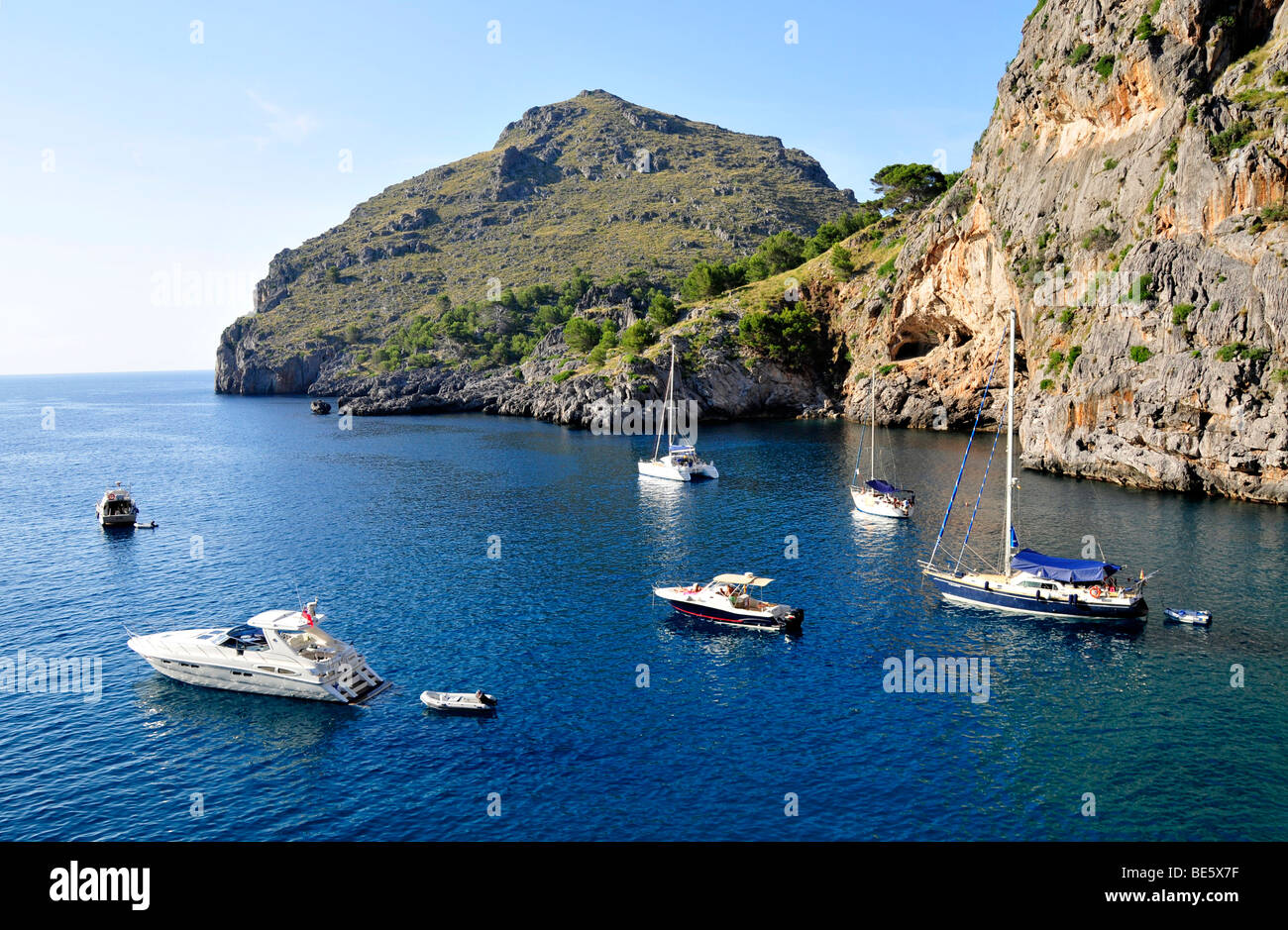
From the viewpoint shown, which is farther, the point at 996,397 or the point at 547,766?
the point at 996,397

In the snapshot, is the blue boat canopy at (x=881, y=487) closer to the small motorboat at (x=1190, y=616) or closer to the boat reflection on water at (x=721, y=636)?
the small motorboat at (x=1190, y=616)

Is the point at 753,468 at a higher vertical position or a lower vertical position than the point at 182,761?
higher

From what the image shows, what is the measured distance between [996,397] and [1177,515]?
6230cm

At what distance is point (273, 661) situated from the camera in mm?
42000

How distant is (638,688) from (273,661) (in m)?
18.8

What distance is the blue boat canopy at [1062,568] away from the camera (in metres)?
50.1

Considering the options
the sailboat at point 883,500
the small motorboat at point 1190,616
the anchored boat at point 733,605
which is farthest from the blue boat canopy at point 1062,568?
the sailboat at point 883,500

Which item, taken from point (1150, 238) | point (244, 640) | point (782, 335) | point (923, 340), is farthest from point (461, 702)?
point (782, 335)

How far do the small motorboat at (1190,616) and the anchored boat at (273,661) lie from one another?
46010mm

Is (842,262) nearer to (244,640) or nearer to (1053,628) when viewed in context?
(1053,628)

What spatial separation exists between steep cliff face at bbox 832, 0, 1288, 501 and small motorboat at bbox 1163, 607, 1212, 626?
36.6 meters

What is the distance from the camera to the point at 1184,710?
38406mm
